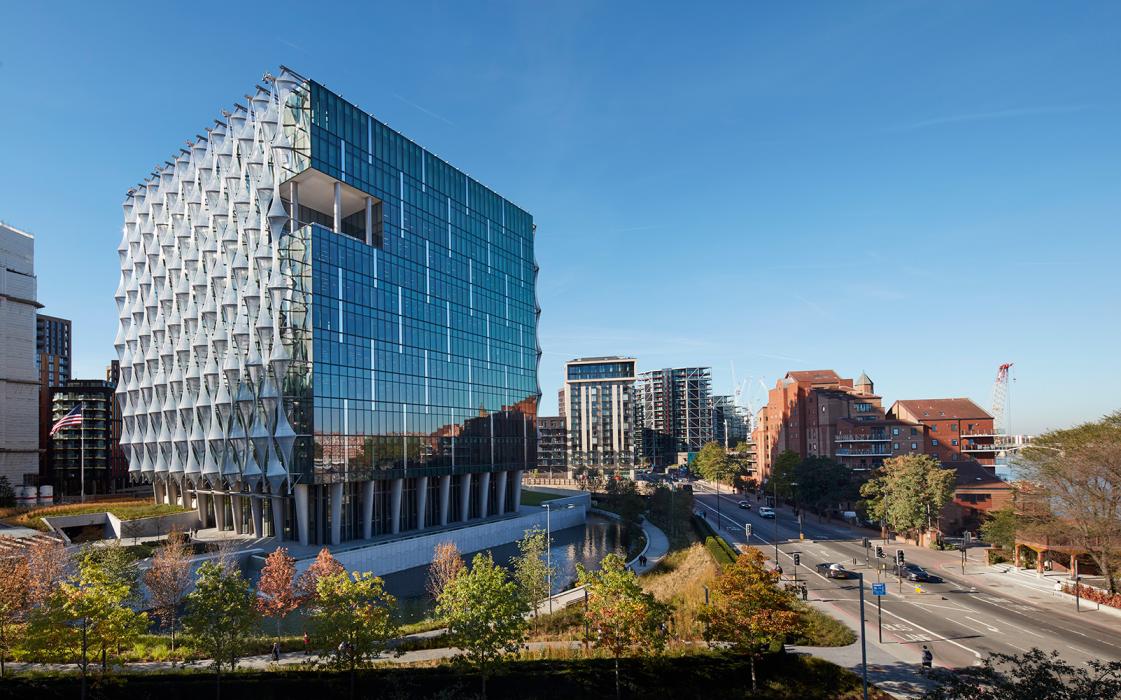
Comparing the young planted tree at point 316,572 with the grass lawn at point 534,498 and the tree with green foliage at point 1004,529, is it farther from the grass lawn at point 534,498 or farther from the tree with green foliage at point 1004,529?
the grass lawn at point 534,498

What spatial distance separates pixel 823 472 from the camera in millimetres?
90125

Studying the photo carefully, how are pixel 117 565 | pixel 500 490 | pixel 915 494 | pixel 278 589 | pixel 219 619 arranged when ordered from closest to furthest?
pixel 219 619
pixel 117 565
pixel 278 589
pixel 915 494
pixel 500 490

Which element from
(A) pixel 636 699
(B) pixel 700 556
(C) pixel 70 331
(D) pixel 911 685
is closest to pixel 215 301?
(B) pixel 700 556

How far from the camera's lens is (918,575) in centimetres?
5294

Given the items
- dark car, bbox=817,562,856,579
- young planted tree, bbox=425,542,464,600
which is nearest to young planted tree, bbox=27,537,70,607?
young planted tree, bbox=425,542,464,600

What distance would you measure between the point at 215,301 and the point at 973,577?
81.5m

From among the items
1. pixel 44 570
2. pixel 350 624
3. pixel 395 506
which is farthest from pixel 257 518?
pixel 350 624

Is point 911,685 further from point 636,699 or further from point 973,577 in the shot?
point 973,577

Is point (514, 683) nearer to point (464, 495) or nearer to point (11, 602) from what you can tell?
point (11, 602)

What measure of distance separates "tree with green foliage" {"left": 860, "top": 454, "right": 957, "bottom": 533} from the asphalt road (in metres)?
3.81

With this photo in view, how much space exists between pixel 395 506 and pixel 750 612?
50.7 m

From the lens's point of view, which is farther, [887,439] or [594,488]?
[594,488]

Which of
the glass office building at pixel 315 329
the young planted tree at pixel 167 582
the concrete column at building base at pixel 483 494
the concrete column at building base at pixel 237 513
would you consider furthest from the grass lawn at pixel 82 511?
the concrete column at building base at pixel 483 494

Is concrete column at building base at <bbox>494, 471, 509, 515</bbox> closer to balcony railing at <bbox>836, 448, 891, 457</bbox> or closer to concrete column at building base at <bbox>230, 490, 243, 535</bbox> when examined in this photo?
concrete column at building base at <bbox>230, 490, 243, 535</bbox>
